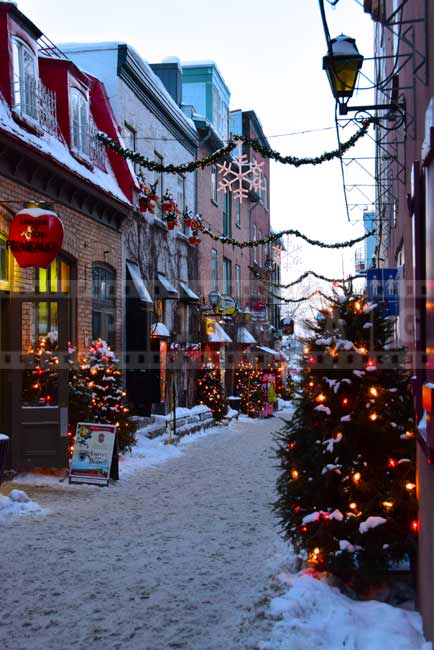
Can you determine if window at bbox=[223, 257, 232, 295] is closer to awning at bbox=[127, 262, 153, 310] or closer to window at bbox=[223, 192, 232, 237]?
window at bbox=[223, 192, 232, 237]

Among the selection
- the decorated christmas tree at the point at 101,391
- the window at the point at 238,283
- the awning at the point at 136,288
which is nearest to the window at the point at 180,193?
the awning at the point at 136,288

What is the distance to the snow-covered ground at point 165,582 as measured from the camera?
17.3 ft

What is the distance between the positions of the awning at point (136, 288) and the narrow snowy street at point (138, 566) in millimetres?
6700

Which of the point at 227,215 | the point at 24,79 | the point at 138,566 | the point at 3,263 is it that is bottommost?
the point at 138,566

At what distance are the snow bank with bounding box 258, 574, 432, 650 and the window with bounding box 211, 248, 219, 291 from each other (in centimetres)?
2304

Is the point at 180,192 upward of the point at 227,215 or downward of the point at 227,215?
downward

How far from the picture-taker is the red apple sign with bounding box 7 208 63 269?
A: 10.9m

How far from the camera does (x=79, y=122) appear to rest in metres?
15.6

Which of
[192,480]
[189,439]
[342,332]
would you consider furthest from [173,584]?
[189,439]

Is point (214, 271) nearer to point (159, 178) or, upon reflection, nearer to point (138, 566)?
point (159, 178)

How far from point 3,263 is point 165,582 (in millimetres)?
6519

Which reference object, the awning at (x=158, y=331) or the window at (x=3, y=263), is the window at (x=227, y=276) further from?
the window at (x=3, y=263)

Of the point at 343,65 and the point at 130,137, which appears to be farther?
the point at 130,137

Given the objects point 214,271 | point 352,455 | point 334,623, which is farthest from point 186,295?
point 334,623
